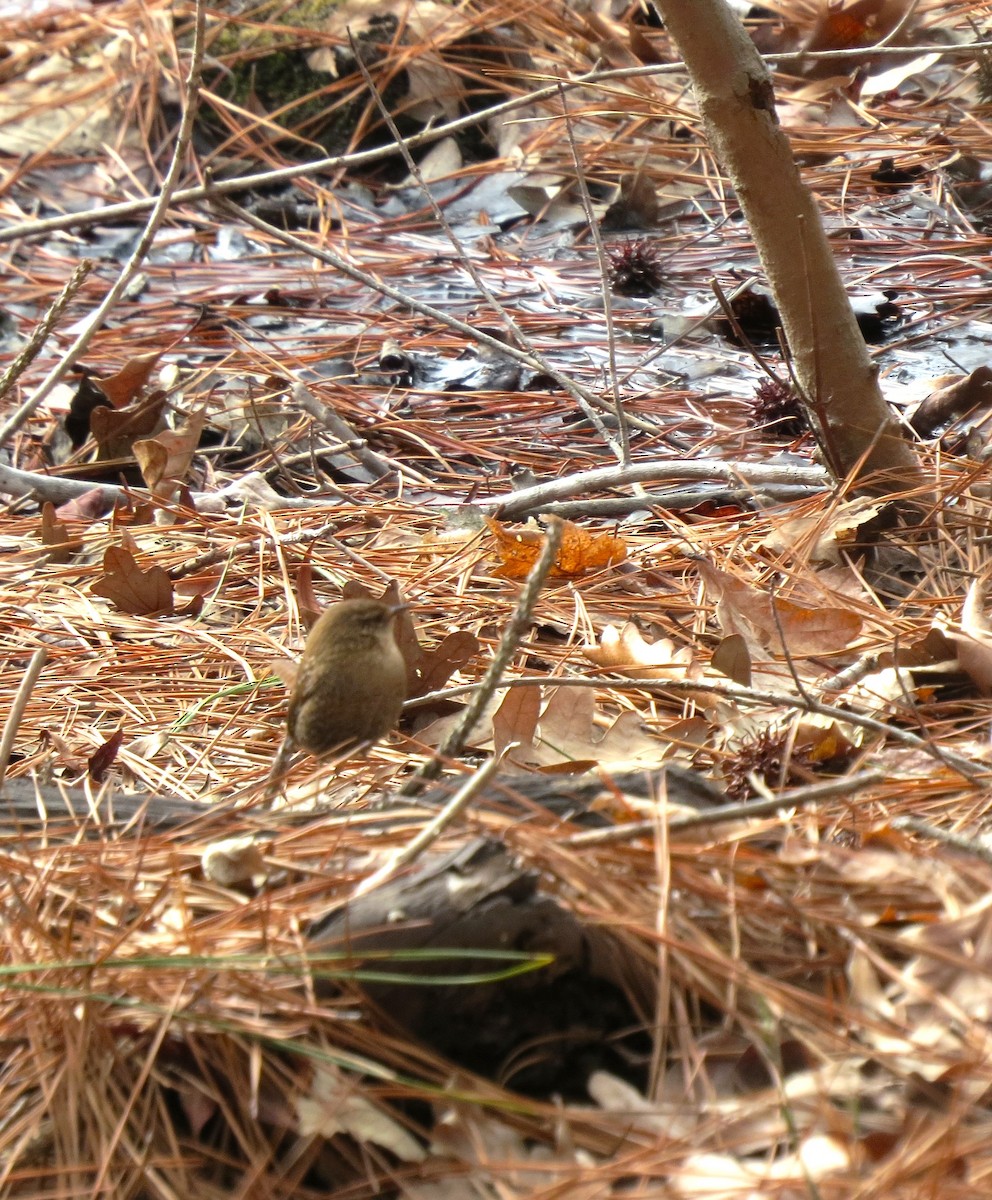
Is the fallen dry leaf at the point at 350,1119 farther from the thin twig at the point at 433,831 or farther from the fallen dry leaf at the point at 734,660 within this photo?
the fallen dry leaf at the point at 734,660

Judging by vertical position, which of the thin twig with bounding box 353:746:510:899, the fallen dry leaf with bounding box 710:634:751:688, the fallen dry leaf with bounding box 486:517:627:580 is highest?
the thin twig with bounding box 353:746:510:899

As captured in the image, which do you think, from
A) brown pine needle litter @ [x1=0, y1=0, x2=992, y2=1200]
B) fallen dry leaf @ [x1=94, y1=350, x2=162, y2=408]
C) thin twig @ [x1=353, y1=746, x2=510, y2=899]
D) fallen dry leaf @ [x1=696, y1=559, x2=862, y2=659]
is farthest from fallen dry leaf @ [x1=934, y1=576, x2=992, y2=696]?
fallen dry leaf @ [x1=94, y1=350, x2=162, y2=408]

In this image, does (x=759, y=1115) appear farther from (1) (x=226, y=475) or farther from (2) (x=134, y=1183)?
(1) (x=226, y=475)

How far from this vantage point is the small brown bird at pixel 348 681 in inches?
85.6

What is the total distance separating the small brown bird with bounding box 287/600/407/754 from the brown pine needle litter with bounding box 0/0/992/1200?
14cm

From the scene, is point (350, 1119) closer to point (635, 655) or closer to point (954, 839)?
→ point (954, 839)

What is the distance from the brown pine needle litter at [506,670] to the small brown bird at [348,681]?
0.46 feet

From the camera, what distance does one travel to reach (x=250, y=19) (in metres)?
6.87

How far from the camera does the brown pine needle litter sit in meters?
1.47

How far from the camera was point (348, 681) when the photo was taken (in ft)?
7.10

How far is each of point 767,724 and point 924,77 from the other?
4.41 metres

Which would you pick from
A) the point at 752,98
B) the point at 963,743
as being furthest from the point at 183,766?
the point at 752,98

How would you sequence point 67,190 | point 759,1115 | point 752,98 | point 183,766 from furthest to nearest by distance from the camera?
point 67,190 < point 752,98 < point 183,766 < point 759,1115

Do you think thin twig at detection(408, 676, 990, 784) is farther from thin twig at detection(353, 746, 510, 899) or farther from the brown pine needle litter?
thin twig at detection(353, 746, 510, 899)
